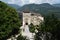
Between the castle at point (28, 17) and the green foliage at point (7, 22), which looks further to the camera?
the castle at point (28, 17)

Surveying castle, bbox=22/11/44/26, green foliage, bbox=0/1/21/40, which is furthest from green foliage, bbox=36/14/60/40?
castle, bbox=22/11/44/26

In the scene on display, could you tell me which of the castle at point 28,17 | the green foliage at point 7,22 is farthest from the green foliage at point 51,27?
the castle at point 28,17

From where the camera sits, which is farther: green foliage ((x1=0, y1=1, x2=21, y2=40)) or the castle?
the castle

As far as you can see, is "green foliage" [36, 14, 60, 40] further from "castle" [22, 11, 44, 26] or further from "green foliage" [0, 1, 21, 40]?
"castle" [22, 11, 44, 26]

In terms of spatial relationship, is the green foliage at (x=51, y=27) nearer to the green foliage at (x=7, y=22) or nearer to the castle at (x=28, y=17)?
the green foliage at (x=7, y=22)

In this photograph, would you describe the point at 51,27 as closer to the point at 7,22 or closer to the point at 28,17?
the point at 7,22

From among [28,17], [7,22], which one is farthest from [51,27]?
[28,17]

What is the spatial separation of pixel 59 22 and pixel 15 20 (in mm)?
44089

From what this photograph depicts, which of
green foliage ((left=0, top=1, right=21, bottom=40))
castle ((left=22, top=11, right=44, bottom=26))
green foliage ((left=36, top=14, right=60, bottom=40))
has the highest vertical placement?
green foliage ((left=36, top=14, right=60, bottom=40))

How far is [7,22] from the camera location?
65.5 meters

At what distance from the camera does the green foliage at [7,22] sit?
201 feet

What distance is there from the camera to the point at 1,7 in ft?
233

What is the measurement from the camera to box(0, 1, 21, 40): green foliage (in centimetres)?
6130

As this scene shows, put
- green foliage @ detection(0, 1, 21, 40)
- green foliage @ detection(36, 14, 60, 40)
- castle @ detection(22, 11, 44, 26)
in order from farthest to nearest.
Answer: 1. castle @ detection(22, 11, 44, 26)
2. green foliage @ detection(0, 1, 21, 40)
3. green foliage @ detection(36, 14, 60, 40)
